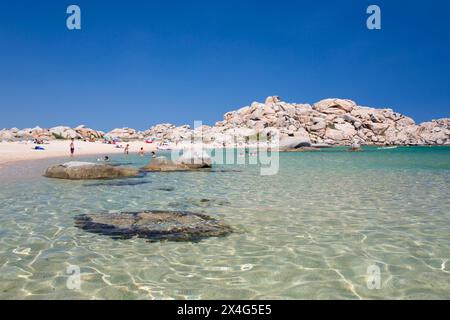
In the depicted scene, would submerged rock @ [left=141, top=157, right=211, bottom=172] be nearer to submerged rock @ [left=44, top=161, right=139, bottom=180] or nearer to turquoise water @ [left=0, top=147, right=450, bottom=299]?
submerged rock @ [left=44, top=161, right=139, bottom=180]

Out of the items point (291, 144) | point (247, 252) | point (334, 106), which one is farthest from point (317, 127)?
point (247, 252)

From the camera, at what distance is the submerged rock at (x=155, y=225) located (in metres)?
8.67

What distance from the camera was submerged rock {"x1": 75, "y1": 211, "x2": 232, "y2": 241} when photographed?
867 cm

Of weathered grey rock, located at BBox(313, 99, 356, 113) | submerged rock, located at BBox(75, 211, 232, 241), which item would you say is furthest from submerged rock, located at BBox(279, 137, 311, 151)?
weathered grey rock, located at BBox(313, 99, 356, 113)

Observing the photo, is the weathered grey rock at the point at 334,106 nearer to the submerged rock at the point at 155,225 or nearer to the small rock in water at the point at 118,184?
the small rock in water at the point at 118,184

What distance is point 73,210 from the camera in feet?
38.6

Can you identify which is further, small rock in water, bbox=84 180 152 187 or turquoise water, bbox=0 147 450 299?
small rock in water, bbox=84 180 152 187

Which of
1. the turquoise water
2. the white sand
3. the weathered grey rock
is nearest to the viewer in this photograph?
the turquoise water

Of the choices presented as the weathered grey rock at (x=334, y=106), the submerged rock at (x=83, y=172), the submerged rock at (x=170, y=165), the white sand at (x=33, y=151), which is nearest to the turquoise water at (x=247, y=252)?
the submerged rock at (x=83, y=172)
